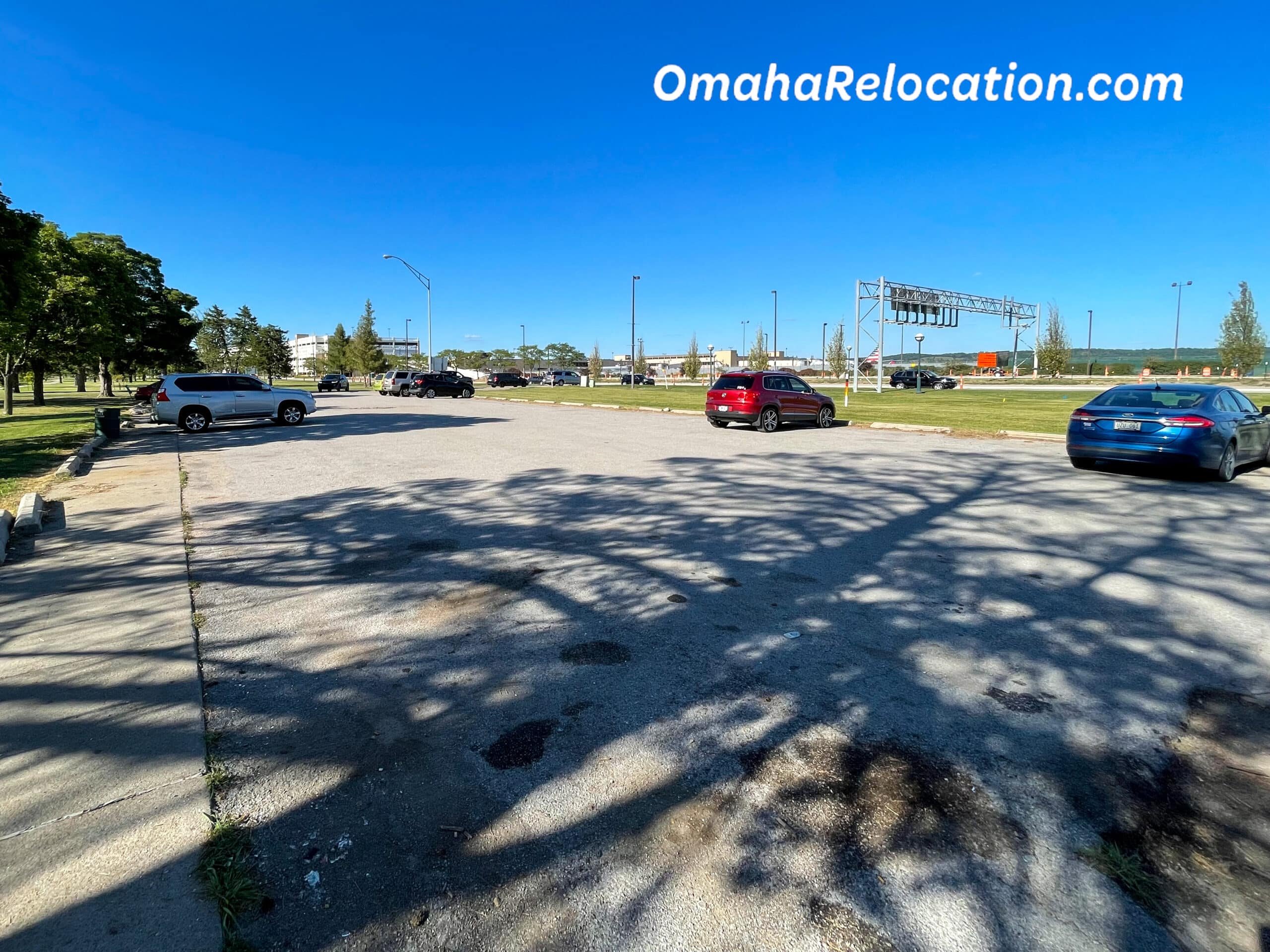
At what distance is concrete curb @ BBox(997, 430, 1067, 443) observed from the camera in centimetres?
1628

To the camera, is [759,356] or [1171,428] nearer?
[1171,428]

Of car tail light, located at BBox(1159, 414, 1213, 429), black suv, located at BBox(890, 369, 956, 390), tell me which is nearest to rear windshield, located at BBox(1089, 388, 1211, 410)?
car tail light, located at BBox(1159, 414, 1213, 429)

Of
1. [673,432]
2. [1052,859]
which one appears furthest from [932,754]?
[673,432]

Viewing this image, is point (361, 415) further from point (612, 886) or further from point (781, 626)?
point (612, 886)

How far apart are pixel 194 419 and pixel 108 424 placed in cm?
332

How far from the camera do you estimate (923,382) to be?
64.1 metres

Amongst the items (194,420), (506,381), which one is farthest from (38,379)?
(506,381)

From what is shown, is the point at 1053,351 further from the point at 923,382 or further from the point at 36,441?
the point at 36,441

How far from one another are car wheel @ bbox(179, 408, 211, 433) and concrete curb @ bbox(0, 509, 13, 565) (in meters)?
15.3

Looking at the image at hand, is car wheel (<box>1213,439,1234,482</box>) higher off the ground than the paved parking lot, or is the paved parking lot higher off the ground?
car wheel (<box>1213,439,1234,482</box>)

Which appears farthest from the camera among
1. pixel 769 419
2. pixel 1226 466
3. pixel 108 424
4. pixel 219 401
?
pixel 219 401

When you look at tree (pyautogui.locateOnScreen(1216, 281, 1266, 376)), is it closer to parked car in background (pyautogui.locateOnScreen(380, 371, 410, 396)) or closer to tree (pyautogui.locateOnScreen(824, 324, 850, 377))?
tree (pyautogui.locateOnScreen(824, 324, 850, 377))

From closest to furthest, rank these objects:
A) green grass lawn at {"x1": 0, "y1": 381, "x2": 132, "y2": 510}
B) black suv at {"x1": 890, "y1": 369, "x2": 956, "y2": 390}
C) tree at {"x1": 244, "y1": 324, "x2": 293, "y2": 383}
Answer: green grass lawn at {"x1": 0, "y1": 381, "x2": 132, "y2": 510}
black suv at {"x1": 890, "y1": 369, "x2": 956, "y2": 390}
tree at {"x1": 244, "y1": 324, "x2": 293, "y2": 383}

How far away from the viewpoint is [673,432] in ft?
62.1
